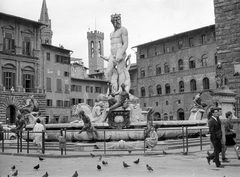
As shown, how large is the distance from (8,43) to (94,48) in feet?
211

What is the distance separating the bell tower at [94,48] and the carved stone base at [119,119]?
92759 mm

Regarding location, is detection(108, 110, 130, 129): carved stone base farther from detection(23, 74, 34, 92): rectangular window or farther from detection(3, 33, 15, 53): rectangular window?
detection(23, 74, 34, 92): rectangular window

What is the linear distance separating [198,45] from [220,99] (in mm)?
42029

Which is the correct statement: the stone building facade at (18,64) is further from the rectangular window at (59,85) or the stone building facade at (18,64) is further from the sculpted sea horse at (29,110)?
the sculpted sea horse at (29,110)

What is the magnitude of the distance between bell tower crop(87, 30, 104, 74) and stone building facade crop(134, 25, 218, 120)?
44.7 meters

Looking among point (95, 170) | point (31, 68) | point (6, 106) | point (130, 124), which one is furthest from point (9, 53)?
point (95, 170)

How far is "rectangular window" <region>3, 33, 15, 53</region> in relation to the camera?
47.1 metres

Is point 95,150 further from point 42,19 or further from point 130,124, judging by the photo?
point 42,19

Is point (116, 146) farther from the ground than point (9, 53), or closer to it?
closer to it

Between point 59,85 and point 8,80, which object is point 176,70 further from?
point 8,80

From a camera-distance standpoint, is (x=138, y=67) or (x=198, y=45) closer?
(x=198, y=45)

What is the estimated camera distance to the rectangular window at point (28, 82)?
4878 centimetres

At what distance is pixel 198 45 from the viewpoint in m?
54.3

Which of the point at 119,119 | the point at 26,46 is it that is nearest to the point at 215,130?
the point at 119,119
